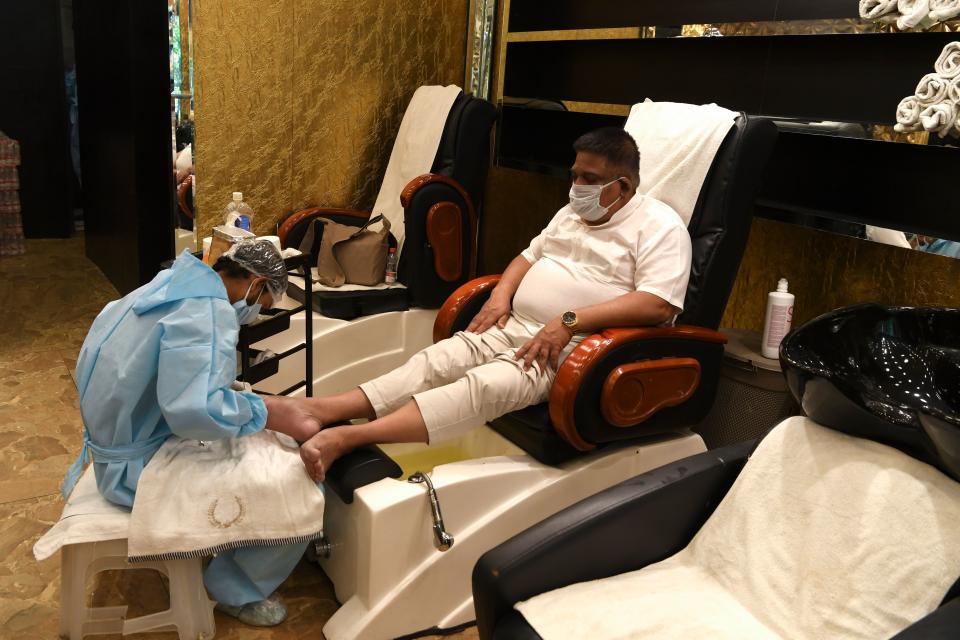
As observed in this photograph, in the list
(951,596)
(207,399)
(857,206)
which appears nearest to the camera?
(951,596)

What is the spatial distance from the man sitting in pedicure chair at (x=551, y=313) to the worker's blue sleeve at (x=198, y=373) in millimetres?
333

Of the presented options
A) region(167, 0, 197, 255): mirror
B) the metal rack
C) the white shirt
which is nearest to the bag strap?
region(167, 0, 197, 255): mirror

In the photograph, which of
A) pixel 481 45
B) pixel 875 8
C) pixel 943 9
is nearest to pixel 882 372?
pixel 943 9

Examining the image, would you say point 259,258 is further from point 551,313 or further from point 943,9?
point 943,9

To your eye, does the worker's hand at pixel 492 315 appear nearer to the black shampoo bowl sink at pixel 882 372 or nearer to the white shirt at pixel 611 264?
the white shirt at pixel 611 264

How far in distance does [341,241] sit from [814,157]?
5.86 feet

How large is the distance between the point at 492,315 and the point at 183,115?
67.6 inches

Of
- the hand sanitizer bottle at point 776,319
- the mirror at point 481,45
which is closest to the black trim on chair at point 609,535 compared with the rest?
the hand sanitizer bottle at point 776,319

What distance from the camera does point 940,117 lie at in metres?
2.05

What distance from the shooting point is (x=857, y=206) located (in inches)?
109

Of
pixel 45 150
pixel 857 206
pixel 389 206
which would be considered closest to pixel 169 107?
pixel 389 206

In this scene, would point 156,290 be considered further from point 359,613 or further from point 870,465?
point 870,465

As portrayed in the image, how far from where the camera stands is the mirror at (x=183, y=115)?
333 centimetres

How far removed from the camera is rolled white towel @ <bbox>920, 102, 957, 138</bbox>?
2.04m
